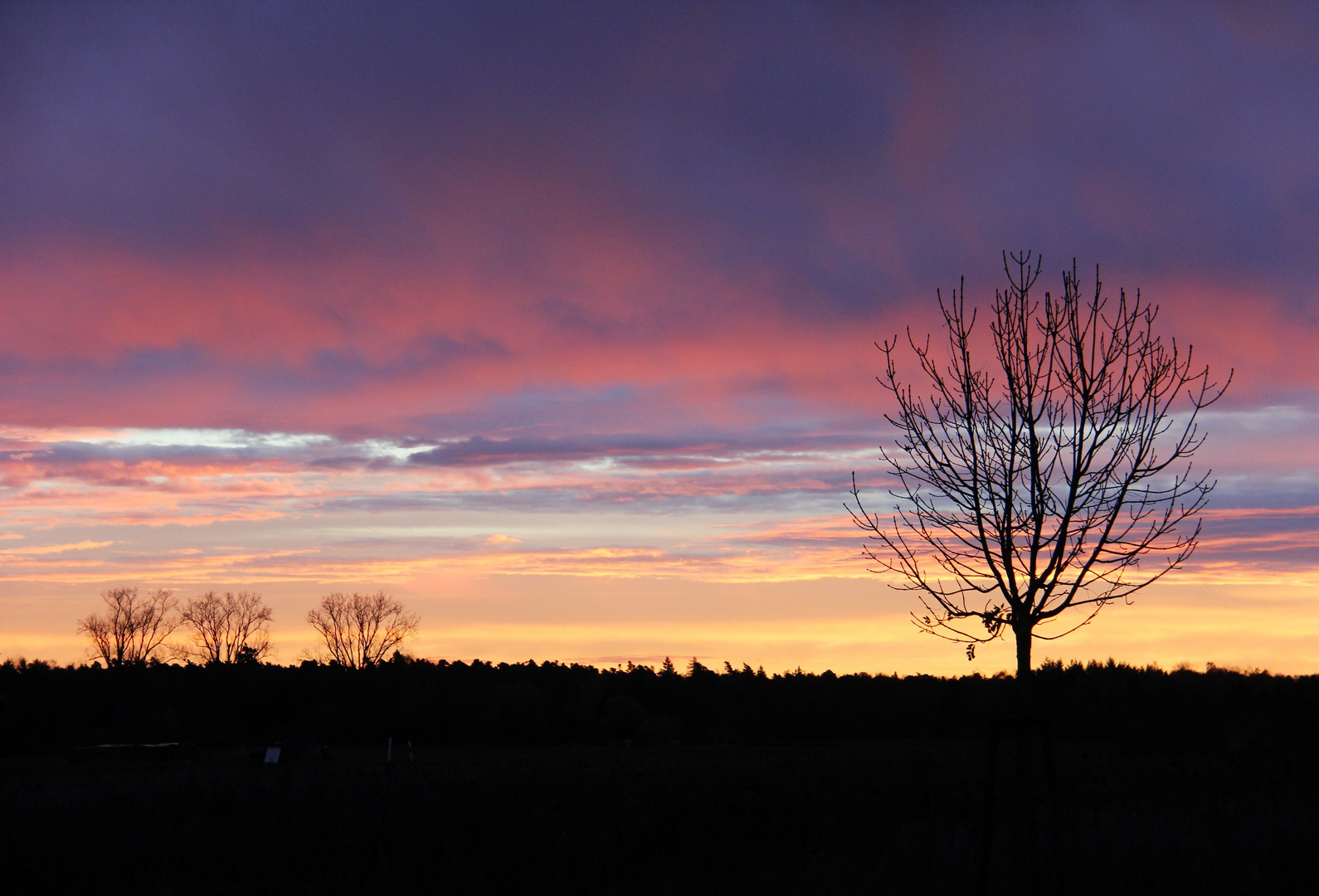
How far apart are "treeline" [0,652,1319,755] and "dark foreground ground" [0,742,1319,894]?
52560mm

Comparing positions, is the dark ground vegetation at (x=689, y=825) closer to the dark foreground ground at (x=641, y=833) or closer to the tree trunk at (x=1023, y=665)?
the dark foreground ground at (x=641, y=833)

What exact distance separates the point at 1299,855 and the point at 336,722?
79.1 m

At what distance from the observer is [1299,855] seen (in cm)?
1220

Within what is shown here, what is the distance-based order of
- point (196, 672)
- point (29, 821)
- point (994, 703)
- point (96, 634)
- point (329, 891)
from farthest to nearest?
point (96, 634)
point (196, 672)
point (994, 703)
point (29, 821)
point (329, 891)

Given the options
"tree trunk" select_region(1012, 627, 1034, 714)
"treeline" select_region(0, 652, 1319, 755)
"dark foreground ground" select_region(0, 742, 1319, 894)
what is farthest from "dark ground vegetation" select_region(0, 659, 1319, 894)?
"treeline" select_region(0, 652, 1319, 755)

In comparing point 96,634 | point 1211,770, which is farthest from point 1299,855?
point 96,634

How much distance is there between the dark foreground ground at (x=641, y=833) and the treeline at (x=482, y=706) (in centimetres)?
5256

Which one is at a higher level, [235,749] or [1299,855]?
[1299,855]

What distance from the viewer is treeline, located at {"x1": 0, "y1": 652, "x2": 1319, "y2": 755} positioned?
7588 centimetres

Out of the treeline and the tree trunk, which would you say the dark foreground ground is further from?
the treeline

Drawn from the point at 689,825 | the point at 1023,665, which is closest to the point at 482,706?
the point at 689,825

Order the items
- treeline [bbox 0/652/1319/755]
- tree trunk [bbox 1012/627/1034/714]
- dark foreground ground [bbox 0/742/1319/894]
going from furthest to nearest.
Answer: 1. treeline [bbox 0/652/1319/755]
2. dark foreground ground [bbox 0/742/1319/894]
3. tree trunk [bbox 1012/627/1034/714]

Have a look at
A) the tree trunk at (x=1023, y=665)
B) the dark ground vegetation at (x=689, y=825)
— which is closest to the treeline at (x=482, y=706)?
the dark ground vegetation at (x=689, y=825)

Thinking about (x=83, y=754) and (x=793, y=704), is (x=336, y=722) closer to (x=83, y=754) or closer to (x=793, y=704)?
(x=83, y=754)
